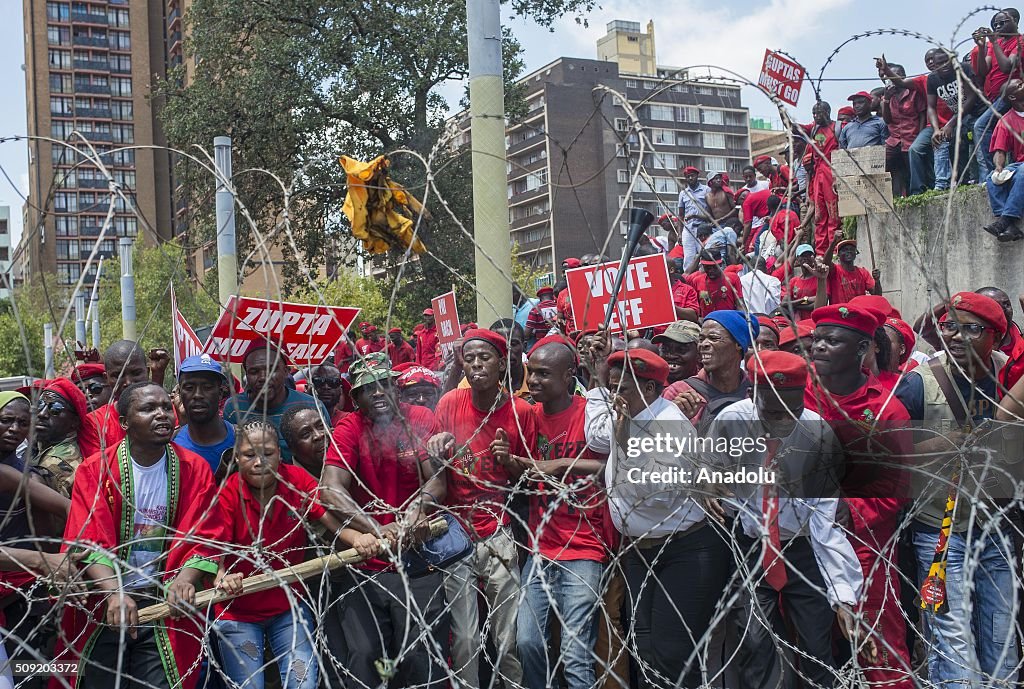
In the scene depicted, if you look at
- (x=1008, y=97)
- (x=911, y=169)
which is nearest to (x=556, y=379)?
(x=1008, y=97)

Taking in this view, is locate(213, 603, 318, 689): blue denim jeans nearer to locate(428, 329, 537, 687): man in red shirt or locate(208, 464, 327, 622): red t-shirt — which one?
locate(208, 464, 327, 622): red t-shirt

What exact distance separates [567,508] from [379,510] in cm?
86

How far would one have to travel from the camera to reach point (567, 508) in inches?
181

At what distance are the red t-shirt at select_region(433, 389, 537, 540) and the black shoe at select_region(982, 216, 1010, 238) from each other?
6.36 meters

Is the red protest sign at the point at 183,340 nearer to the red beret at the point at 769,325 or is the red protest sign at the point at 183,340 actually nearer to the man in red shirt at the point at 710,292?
the red beret at the point at 769,325

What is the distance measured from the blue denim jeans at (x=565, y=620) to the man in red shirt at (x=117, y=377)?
2.04m

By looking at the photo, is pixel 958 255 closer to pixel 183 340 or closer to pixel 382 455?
pixel 183 340

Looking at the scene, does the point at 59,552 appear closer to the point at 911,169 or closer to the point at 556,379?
the point at 556,379

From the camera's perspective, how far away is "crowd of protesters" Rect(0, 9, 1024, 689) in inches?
145

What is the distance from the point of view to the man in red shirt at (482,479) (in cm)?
451

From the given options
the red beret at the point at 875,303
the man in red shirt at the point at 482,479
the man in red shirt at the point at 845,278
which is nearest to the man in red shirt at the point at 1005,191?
the man in red shirt at the point at 845,278

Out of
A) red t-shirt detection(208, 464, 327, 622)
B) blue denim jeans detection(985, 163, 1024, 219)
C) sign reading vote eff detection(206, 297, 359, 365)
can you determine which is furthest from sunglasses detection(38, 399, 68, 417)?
blue denim jeans detection(985, 163, 1024, 219)

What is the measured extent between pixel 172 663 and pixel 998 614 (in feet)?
10.4

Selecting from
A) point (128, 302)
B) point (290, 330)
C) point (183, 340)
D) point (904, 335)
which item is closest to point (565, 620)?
point (290, 330)
